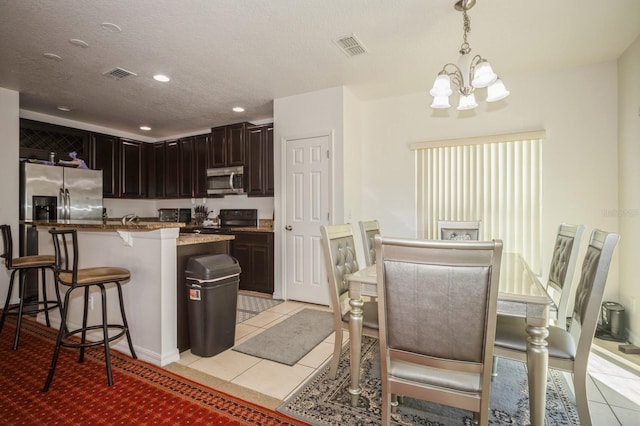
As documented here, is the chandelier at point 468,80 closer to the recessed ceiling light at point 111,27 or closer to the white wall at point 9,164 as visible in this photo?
the recessed ceiling light at point 111,27

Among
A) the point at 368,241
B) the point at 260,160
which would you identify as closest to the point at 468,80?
the point at 368,241

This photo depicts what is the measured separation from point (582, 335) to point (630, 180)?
2.38 m

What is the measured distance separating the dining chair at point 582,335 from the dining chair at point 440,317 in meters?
0.51

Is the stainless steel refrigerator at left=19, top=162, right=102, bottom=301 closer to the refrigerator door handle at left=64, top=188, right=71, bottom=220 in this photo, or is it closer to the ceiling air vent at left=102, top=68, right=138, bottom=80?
the refrigerator door handle at left=64, top=188, right=71, bottom=220

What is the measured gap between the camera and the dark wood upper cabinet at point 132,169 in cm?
555

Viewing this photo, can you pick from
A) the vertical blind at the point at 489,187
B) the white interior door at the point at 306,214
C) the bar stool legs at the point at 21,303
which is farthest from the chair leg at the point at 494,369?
the bar stool legs at the point at 21,303

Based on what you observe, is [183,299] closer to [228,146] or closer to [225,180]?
[225,180]

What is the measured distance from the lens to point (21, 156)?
4285 millimetres

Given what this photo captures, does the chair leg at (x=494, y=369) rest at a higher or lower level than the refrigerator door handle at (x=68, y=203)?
lower

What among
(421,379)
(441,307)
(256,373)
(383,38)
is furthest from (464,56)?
(256,373)

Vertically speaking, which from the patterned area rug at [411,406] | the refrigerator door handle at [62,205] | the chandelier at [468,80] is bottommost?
the patterned area rug at [411,406]

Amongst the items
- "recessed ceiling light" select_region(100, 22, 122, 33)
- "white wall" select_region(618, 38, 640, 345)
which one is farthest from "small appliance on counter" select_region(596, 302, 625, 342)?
"recessed ceiling light" select_region(100, 22, 122, 33)

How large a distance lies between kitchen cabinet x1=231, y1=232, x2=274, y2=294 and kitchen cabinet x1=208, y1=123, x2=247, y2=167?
1.22m

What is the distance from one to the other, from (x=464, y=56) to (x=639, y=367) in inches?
106
